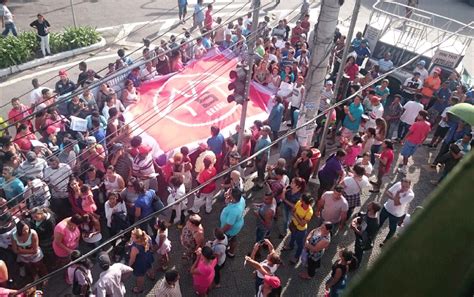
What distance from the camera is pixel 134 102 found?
10695mm

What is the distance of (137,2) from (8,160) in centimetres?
1479

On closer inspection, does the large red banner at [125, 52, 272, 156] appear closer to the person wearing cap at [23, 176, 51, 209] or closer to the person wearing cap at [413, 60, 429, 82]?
the person wearing cap at [23, 176, 51, 209]

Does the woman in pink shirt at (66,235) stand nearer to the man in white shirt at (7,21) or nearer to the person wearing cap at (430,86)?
the person wearing cap at (430,86)

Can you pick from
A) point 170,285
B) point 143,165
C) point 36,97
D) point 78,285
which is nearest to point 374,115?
point 143,165

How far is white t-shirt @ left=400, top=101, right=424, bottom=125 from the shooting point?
10.3m

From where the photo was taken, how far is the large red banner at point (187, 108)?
9.68 metres

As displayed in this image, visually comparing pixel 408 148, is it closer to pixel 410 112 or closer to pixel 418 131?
pixel 418 131

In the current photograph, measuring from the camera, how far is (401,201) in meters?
7.58

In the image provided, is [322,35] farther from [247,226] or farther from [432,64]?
[432,64]

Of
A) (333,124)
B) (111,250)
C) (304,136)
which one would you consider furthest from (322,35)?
(111,250)

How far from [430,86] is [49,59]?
11674mm

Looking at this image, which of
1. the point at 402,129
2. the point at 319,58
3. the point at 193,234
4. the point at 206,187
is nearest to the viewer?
the point at 193,234

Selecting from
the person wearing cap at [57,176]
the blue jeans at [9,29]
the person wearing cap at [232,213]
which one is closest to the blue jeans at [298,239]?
the person wearing cap at [232,213]

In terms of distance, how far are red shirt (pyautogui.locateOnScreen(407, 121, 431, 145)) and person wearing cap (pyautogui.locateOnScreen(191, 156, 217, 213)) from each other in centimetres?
422
